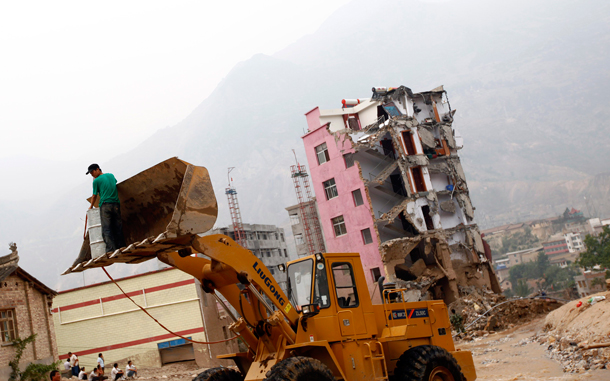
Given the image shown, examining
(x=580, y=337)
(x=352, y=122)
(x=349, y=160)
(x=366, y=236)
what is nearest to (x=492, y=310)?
(x=366, y=236)

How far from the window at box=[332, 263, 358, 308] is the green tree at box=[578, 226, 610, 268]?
2773 inches

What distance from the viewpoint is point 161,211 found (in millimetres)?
9609

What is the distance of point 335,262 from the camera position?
10133 millimetres

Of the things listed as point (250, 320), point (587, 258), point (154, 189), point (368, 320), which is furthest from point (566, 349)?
point (587, 258)

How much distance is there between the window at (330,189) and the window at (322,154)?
1.82 metres

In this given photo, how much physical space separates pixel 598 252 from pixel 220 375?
74.8m

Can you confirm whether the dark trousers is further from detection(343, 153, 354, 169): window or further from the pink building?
detection(343, 153, 354, 169): window

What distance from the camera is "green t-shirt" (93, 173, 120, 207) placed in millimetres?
9047

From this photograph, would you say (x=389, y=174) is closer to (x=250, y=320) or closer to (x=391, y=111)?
(x=391, y=111)

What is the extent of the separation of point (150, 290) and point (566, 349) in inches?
1061

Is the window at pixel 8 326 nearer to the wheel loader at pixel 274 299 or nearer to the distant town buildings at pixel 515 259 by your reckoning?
the wheel loader at pixel 274 299

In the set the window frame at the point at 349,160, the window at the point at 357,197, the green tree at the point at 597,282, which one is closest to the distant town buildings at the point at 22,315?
the window at the point at 357,197

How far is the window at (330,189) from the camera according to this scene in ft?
153

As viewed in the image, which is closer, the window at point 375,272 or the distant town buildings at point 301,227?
the window at point 375,272
